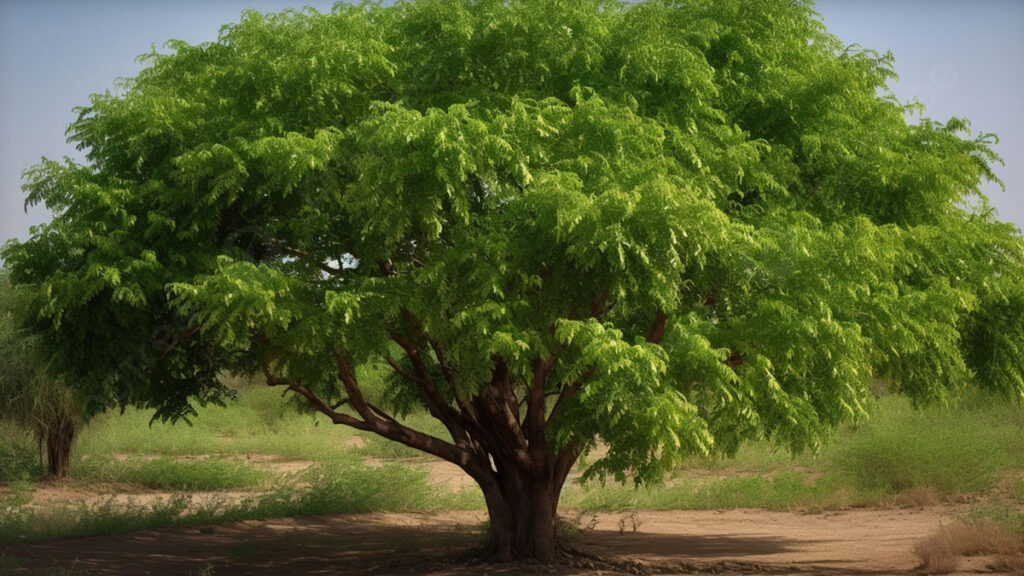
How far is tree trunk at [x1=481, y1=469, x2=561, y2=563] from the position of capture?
47.4 feet

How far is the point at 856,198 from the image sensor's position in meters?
12.7

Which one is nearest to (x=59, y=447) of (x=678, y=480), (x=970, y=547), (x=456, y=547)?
(x=456, y=547)

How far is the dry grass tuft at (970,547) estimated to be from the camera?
14.8m

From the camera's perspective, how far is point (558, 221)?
31.6ft

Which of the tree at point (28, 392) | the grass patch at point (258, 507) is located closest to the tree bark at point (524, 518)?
the grass patch at point (258, 507)

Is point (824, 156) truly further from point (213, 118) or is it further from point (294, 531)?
point (294, 531)

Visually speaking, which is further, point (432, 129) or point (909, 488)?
point (909, 488)

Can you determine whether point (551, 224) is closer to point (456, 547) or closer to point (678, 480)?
point (456, 547)

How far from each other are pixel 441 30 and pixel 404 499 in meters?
13.7

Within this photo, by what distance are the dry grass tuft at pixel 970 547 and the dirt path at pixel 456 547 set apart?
0.36m

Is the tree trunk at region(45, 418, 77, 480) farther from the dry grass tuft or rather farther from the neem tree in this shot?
the dry grass tuft

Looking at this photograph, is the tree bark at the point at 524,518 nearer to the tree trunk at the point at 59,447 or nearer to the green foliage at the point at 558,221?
the green foliage at the point at 558,221

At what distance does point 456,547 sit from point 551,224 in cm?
888

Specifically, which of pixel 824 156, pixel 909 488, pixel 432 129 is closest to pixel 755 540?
pixel 909 488
